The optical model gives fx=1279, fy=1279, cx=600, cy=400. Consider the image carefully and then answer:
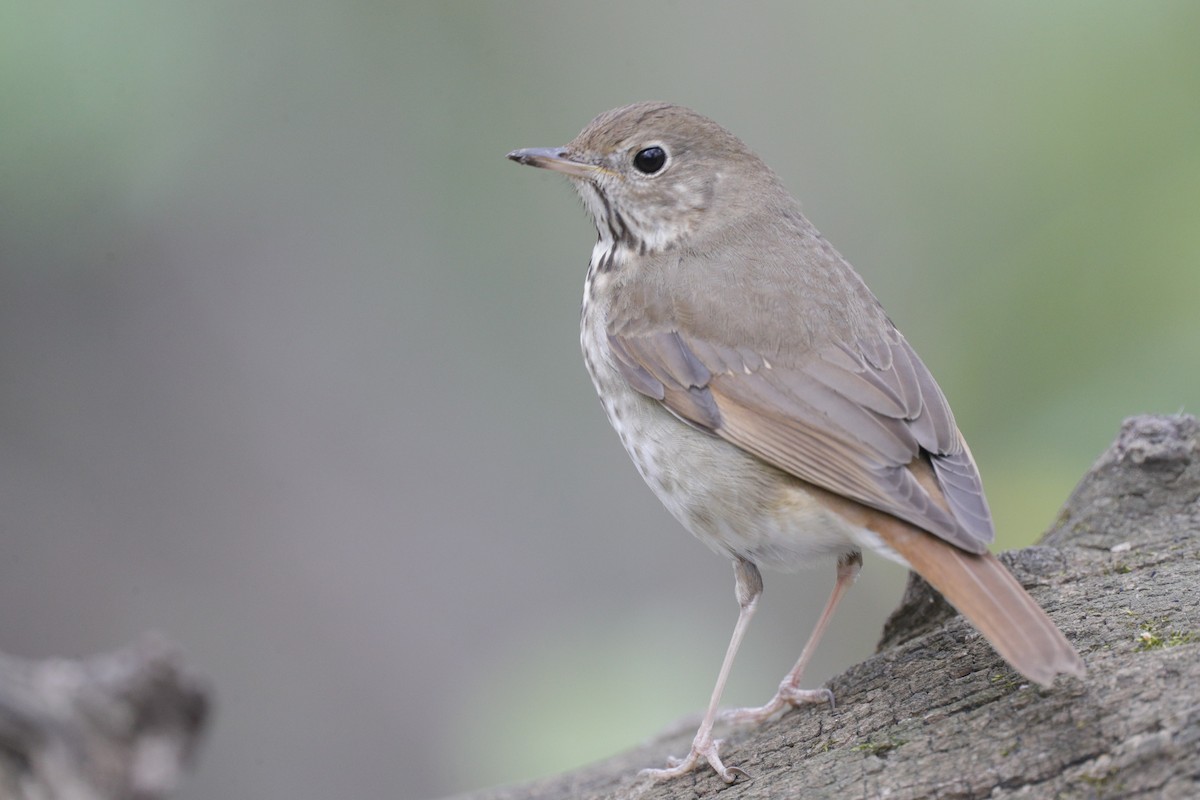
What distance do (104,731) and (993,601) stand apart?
6.14 feet

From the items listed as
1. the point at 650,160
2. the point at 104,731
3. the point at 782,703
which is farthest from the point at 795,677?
the point at 104,731

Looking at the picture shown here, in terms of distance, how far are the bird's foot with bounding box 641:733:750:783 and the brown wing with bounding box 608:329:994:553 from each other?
78 cm

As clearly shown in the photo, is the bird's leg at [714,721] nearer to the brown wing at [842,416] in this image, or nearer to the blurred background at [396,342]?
the brown wing at [842,416]

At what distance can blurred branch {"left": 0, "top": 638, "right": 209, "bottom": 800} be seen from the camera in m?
1.95

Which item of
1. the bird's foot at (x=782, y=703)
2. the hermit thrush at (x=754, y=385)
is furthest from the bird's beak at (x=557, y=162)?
the bird's foot at (x=782, y=703)

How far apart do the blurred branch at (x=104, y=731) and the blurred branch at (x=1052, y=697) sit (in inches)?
56.9

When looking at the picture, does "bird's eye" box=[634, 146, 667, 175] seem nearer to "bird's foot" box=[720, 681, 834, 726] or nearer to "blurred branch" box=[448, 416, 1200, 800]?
"blurred branch" box=[448, 416, 1200, 800]

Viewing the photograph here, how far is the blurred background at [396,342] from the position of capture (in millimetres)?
6016

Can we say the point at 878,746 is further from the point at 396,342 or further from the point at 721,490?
the point at 396,342

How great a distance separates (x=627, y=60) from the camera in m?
7.69

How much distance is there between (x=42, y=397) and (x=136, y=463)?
1.98 feet

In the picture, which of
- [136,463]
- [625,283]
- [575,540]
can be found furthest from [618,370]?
[136,463]

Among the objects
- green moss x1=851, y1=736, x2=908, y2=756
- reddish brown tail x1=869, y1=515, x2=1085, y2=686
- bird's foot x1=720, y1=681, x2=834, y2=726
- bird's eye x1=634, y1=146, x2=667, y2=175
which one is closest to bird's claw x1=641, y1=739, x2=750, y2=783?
bird's foot x1=720, y1=681, x2=834, y2=726

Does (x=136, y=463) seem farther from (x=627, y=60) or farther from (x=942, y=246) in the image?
(x=942, y=246)
